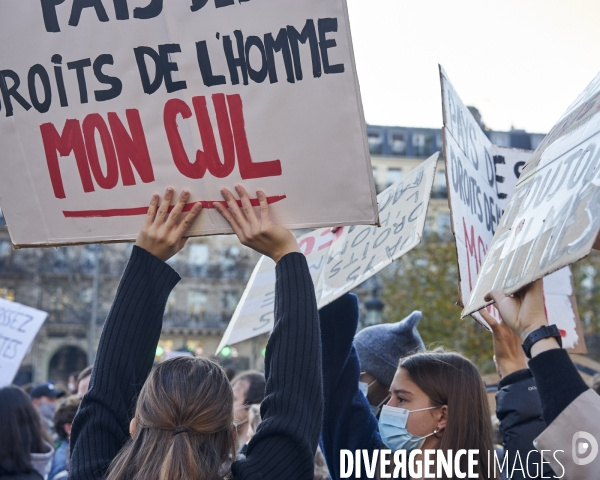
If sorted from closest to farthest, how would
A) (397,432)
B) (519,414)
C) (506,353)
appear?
1. (519,414)
2. (506,353)
3. (397,432)

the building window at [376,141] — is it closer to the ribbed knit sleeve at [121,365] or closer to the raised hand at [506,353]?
the raised hand at [506,353]

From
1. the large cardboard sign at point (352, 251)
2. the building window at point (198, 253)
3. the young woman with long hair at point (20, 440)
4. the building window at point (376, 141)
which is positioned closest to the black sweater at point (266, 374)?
the large cardboard sign at point (352, 251)

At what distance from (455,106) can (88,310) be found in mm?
46160

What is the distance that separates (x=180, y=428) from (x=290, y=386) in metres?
0.33

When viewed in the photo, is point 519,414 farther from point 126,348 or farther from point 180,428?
point 126,348

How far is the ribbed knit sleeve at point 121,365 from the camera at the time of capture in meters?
2.35

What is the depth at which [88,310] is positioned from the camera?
156 ft

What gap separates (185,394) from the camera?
7.39 ft

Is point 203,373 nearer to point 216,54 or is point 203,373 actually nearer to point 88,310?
point 216,54

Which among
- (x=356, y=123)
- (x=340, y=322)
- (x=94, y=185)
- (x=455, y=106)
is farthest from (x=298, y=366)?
(x=455, y=106)

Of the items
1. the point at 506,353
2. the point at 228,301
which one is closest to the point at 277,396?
the point at 506,353

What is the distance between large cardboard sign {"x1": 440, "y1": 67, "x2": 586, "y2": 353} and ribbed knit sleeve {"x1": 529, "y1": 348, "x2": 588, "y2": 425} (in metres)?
0.90

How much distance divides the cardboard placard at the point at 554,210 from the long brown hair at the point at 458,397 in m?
0.80

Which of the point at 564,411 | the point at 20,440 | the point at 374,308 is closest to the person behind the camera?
the point at 564,411
